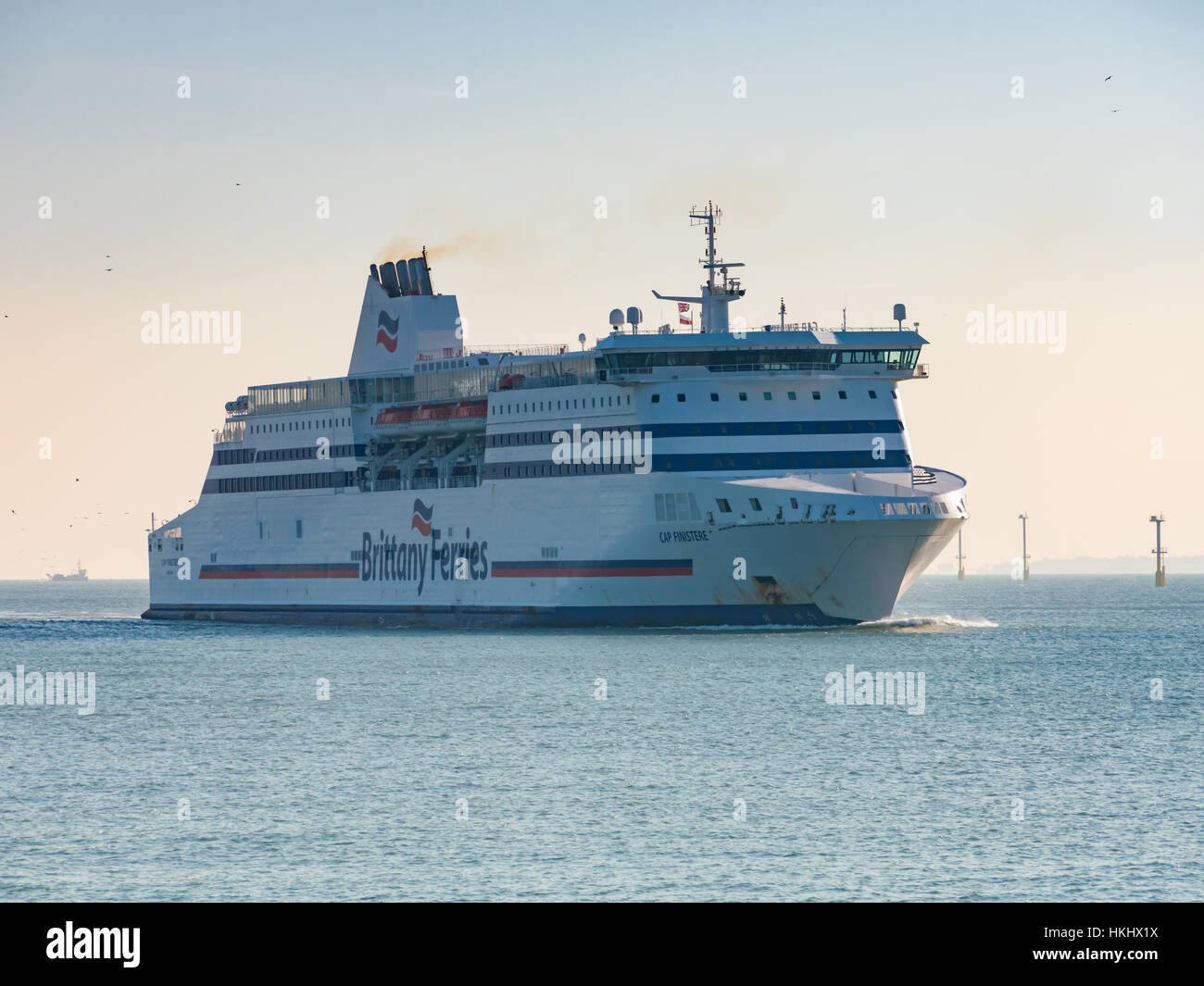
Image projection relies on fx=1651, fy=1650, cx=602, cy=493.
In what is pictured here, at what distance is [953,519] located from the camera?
58.1m

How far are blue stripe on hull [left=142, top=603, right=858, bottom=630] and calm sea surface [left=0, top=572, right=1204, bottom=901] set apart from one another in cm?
114

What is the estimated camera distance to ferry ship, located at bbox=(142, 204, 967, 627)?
2290 inches

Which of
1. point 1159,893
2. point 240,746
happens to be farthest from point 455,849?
point 240,746

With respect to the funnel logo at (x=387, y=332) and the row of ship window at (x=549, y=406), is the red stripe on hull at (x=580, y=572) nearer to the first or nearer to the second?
the row of ship window at (x=549, y=406)

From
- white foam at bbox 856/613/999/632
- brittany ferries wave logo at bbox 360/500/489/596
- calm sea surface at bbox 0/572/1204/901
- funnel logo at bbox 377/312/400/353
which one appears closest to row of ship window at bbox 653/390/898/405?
white foam at bbox 856/613/999/632

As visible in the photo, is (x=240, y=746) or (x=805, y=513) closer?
(x=240, y=746)

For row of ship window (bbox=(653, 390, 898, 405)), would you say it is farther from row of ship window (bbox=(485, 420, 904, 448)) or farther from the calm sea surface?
the calm sea surface

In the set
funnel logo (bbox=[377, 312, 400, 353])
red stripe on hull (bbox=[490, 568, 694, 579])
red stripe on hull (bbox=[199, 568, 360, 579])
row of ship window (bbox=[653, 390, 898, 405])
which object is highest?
funnel logo (bbox=[377, 312, 400, 353])

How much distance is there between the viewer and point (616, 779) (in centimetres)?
3128

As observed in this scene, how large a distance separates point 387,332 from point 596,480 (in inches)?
828

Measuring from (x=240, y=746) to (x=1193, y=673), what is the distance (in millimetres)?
32651

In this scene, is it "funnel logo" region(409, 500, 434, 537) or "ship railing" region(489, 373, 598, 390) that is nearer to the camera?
"ship railing" region(489, 373, 598, 390)

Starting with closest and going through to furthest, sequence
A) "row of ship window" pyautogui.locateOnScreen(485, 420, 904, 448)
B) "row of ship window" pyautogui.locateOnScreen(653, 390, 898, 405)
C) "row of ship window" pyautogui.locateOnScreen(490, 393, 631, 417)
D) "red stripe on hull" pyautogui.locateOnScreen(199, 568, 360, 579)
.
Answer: "row of ship window" pyautogui.locateOnScreen(485, 420, 904, 448) < "row of ship window" pyautogui.locateOnScreen(653, 390, 898, 405) < "row of ship window" pyautogui.locateOnScreen(490, 393, 631, 417) < "red stripe on hull" pyautogui.locateOnScreen(199, 568, 360, 579)

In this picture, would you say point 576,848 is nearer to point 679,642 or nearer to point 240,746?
point 240,746
